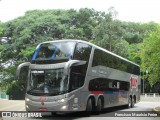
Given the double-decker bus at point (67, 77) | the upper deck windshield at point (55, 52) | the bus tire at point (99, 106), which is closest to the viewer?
the double-decker bus at point (67, 77)

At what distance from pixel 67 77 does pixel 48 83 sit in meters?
0.92

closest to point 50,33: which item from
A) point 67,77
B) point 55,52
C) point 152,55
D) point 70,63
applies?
point 152,55

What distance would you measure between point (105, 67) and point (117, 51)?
29.4 m

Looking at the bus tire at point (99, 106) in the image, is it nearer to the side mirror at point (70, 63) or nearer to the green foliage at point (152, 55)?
the side mirror at point (70, 63)

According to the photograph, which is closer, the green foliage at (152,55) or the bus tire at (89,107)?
the bus tire at (89,107)

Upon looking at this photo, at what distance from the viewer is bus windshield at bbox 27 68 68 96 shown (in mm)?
15547

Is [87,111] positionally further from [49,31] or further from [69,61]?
[49,31]

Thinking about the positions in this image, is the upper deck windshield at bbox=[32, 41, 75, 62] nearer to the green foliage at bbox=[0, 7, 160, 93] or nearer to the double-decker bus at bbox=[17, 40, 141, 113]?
the double-decker bus at bbox=[17, 40, 141, 113]

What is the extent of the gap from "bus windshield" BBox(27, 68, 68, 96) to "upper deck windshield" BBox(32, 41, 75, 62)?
72cm

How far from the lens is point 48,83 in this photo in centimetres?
1570

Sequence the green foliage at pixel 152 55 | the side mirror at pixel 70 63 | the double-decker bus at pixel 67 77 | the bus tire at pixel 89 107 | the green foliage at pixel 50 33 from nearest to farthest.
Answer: the side mirror at pixel 70 63 < the double-decker bus at pixel 67 77 < the bus tire at pixel 89 107 < the green foliage at pixel 152 55 < the green foliage at pixel 50 33

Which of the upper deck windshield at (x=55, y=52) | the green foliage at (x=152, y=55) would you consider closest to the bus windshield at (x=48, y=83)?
the upper deck windshield at (x=55, y=52)

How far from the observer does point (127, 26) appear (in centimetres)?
6781

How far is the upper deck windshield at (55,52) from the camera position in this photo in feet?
53.4
